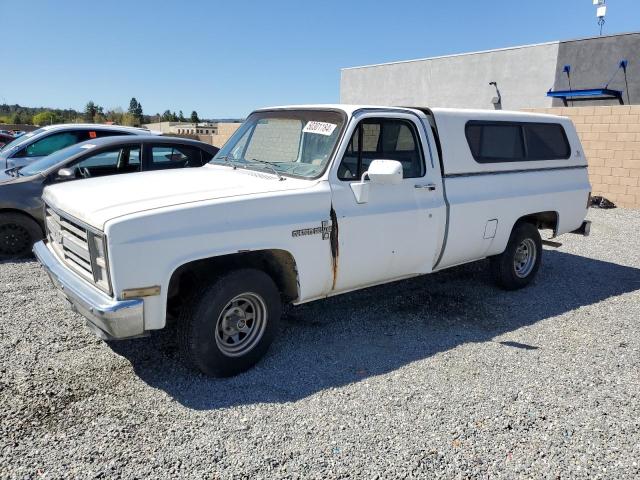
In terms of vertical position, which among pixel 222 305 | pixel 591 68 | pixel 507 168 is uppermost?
pixel 591 68

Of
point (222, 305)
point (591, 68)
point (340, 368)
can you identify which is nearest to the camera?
point (222, 305)

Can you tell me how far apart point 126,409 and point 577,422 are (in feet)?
9.75

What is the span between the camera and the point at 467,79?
21.8 meters

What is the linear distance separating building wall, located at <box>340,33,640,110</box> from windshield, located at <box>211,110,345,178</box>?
1647cm

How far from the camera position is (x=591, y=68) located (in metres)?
18.2

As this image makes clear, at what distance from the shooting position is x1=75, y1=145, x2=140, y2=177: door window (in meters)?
7.04

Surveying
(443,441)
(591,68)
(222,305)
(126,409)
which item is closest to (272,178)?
(222,305)

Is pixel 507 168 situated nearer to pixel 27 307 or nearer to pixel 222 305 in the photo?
pixel 222 305

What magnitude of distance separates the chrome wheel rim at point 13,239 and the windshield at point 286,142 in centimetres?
326

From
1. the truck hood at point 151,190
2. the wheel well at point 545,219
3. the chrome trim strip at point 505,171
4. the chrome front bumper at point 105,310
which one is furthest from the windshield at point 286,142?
the wheel well at point 545,219

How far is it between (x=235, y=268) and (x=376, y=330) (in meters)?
1.73

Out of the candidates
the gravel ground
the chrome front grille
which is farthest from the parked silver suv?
the chrome front grille

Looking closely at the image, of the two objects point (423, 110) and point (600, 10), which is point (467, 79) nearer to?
point (600, 10)

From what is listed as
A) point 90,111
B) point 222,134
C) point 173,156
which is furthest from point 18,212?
point 90,111
